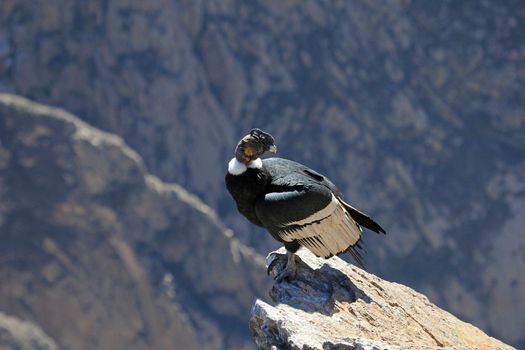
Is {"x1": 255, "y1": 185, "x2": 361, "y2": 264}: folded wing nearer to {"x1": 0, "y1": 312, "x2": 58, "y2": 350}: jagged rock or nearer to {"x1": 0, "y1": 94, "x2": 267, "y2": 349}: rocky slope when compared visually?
{"x1": 0, "y1": 312, "x2": 58, "y2": 350}: jagged rock

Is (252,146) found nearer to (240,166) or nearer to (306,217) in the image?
(240,166)

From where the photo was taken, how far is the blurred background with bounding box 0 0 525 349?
130 ft

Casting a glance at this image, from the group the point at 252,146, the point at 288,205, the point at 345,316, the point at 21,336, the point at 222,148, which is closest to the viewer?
the point at 345,316

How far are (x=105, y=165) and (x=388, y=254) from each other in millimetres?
12746

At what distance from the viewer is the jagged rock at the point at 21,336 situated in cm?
3706

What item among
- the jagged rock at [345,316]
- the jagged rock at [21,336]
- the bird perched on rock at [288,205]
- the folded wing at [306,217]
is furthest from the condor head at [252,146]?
the jagged rock at [21,336]

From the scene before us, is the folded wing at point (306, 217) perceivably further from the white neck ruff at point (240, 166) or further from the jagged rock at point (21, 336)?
the jagged rock at point (21, 336)

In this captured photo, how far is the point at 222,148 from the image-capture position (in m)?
43.6

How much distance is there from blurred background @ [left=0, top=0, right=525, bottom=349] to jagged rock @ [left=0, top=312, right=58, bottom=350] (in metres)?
0.15

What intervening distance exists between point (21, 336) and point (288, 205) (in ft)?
95.3

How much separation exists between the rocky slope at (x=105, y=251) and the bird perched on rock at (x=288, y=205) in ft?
93.9

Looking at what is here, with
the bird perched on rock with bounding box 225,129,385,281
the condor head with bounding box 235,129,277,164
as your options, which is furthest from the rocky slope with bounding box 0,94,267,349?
the condor head with bounding box 235,129,277,164

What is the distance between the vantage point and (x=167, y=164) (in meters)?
43.6

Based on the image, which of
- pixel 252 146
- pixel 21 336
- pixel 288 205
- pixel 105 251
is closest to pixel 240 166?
pixel 252 146
